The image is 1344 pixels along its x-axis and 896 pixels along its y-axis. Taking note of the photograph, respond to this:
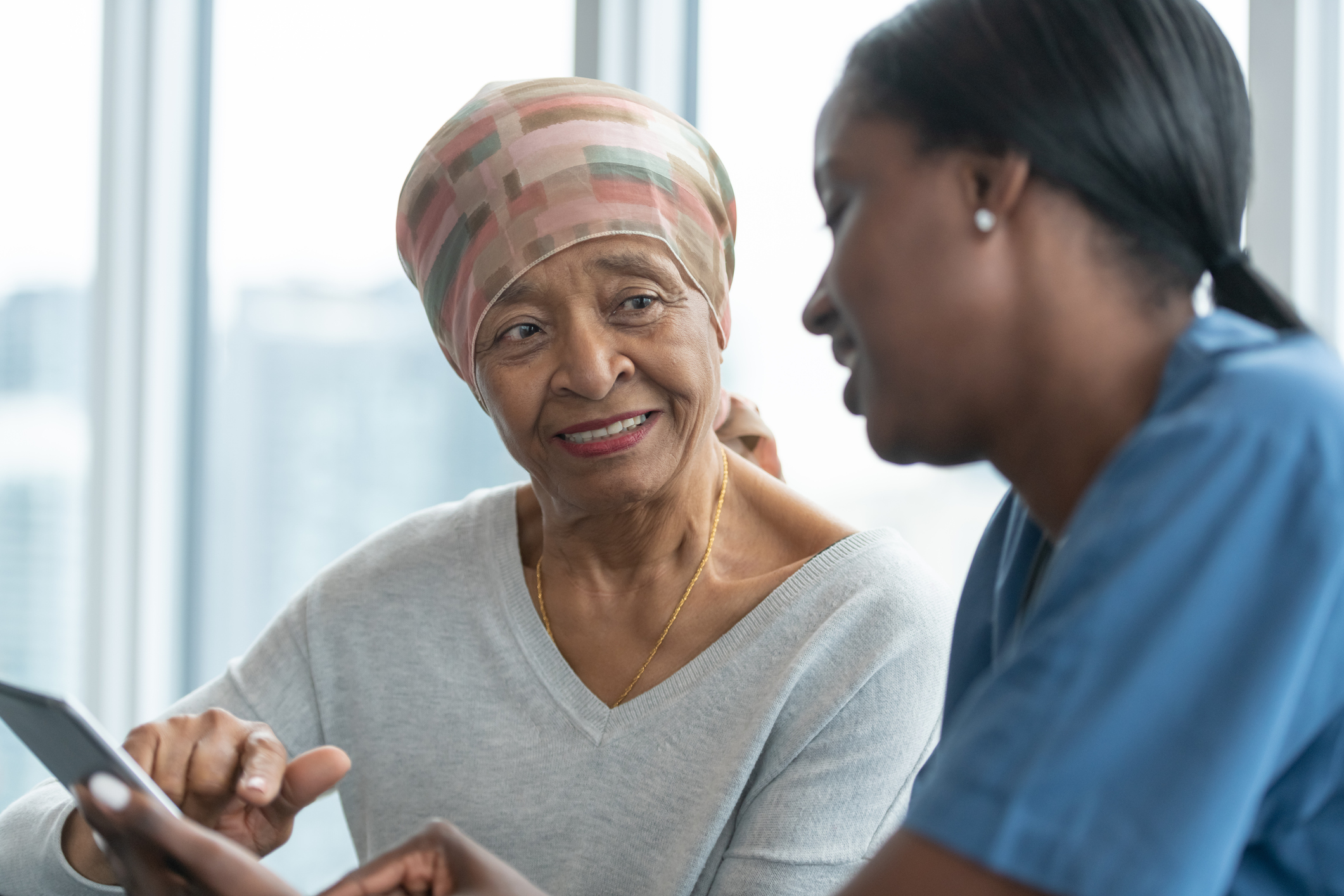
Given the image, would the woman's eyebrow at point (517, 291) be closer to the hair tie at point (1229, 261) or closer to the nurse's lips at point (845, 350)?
the nurse's lips at point (845, 350)

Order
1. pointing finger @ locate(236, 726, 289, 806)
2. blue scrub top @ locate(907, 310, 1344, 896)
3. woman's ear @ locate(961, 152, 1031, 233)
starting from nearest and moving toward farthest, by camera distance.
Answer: blue scrub top @ locate(907, 310, 1344, 896) → woman's ear @ locate(961, 152, 1031, 233) → pointing finger @ locate(236, 726, 289, 806)

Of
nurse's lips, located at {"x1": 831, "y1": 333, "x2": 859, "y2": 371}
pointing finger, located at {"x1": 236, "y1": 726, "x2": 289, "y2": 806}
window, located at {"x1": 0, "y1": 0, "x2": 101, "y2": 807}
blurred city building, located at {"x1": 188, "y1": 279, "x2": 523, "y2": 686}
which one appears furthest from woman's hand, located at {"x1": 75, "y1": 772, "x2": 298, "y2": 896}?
window, located at {"x1": 0, "y1": 0, "x2": 101, "y2": 807}

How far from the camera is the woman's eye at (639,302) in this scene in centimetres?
126

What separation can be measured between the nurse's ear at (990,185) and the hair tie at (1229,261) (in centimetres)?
14

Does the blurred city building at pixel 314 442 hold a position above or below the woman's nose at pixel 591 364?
below

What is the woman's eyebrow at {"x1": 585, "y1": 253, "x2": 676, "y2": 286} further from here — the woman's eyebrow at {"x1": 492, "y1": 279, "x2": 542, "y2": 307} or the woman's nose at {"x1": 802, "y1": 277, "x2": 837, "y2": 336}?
the woman's nose at {"x1": 802, "y1": 277, "x2": 837, "y2": 336}

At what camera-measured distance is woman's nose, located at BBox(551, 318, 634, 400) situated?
3.99ft

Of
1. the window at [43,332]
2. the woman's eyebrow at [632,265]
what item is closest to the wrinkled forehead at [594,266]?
the woman's eyebrow at [632,265]

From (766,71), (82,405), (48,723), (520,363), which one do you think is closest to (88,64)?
(82,405)

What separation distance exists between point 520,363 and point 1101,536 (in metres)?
0.83

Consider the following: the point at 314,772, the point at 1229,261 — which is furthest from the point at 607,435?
the point at 1229,261

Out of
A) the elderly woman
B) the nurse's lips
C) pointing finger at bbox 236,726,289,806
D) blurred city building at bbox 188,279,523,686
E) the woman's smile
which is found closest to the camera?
the nurse's lips

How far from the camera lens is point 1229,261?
707 mm

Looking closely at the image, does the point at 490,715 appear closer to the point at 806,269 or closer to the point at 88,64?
the point at 806,269
